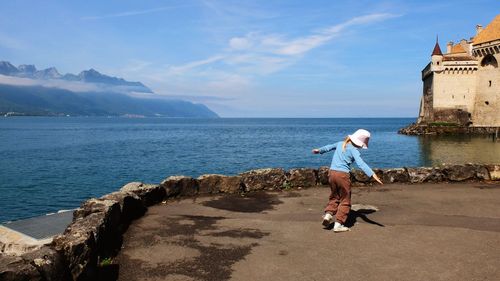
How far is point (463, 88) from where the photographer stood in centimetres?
8919

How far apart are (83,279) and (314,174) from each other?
374 inches

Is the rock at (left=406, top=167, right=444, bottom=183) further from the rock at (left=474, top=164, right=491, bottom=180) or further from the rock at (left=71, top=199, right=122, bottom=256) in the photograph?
the rock at (left=71, top=199, right=122, bottom=256)

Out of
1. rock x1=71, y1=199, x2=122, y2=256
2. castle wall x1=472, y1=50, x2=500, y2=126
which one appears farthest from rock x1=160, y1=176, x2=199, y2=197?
castle wall x1=472, y1=50, x2=500, y2=126

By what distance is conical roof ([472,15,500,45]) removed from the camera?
282ft

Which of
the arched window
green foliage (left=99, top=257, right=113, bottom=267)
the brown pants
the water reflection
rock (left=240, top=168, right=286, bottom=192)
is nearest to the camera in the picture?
green foliage (left=99, top=257, right=113, bottom=267)

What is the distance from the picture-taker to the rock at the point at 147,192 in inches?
483

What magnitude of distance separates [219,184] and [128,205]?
385 cm

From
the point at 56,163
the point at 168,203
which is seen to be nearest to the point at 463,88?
the point at 56,163

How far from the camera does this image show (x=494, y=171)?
15742 millimetres

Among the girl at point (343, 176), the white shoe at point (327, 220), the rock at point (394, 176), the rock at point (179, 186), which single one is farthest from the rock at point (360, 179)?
the white shoe at point (327, 220)

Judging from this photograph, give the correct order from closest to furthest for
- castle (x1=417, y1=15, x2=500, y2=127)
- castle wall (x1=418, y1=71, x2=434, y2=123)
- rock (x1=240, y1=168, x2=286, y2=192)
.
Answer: rock (x1=240, y1=168, x2=286, y2=192), castle (x1=417, y1=15, x2=500, y2=127), castle wall (x1=418, y1=71, x2=434, y2=123)

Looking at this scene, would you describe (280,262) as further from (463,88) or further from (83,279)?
(463,88)

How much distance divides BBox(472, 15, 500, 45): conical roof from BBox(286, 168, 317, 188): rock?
276 ft

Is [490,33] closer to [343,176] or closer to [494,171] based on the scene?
[494,171]
